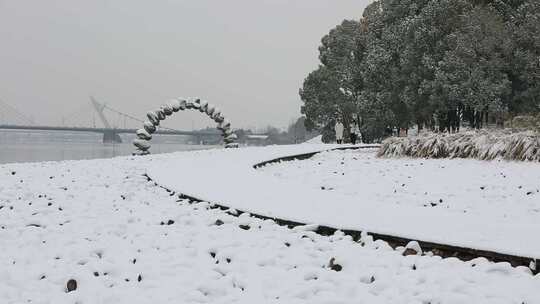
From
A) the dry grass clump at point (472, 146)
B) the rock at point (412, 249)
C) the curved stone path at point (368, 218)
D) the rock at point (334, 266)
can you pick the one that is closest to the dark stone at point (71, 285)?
the rock at point (334, 266)

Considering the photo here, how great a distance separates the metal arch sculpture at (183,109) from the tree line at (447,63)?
31.8ft

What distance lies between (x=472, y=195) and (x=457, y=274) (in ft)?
18.2

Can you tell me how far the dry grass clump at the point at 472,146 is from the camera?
524 inches

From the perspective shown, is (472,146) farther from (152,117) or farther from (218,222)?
(152,117)

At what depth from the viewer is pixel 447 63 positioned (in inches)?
1014

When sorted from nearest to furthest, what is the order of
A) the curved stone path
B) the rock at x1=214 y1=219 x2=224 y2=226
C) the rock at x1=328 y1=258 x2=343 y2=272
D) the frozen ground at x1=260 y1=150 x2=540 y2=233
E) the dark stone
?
the dark stone, the rock at x1=328 y1=258 x2=343 y2=272, the curved stone path, the rock at x1=214 y1=219 x2=224 y2=226, the frozen ground at x1=260 y1=150 x2=540 y2=233

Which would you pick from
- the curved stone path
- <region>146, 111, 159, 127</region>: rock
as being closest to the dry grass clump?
the curved stone path

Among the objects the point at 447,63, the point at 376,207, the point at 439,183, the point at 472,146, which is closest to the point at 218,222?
the point at 376,207

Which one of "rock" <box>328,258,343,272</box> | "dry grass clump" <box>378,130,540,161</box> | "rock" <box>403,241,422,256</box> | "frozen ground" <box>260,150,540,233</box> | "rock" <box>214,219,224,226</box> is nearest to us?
"rock" <box>328,258,343,272</box>

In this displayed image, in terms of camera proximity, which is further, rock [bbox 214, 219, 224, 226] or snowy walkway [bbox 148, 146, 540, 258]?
rock [bbox 214, 219, 224, 226]

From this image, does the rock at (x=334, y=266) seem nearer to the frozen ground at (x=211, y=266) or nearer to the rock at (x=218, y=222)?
the frozen ground at (x=211, y=266)

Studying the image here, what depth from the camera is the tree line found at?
24859 millimetres

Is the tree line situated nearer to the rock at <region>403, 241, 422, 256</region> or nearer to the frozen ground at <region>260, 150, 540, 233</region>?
the frozen ground at <region>260, 150, 540, 233</region>

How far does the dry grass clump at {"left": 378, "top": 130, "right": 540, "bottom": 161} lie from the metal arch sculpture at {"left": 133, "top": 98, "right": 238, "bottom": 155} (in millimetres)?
12017
